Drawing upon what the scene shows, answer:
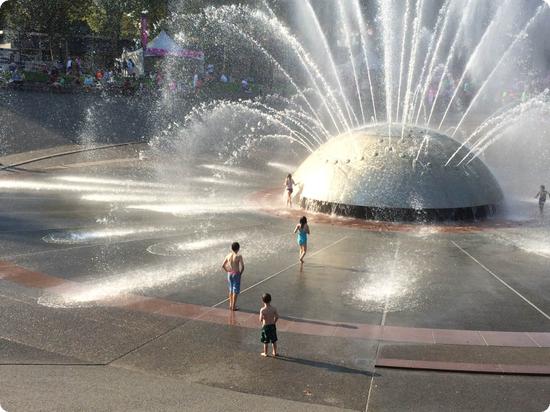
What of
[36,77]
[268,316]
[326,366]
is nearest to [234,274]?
[268,316]

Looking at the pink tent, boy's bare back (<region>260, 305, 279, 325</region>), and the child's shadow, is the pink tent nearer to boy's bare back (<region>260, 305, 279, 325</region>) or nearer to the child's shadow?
boy's bare back (<region>260, 305, 279, 325</region>)

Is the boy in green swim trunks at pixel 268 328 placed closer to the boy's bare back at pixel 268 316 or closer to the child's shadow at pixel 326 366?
the boy's bare back at pixel 268 316

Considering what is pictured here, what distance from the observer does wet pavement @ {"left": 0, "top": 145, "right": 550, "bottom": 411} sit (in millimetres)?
7891

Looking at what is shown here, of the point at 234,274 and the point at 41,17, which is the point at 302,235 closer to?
the point at 234,274

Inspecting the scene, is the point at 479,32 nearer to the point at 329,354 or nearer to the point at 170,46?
the point at 170,46

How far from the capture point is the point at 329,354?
30.0ft

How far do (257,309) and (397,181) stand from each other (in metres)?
9.64

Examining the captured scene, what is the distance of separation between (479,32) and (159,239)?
261 ft

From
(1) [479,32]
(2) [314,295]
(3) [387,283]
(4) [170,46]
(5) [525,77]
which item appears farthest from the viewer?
(1) [479,32]

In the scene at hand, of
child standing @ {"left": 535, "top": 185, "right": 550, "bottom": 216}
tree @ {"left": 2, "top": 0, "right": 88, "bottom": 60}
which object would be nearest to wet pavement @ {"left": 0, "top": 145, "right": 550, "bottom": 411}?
child standing @ {"left": 535, "top": 185, "right": 550, "bottom": 216}

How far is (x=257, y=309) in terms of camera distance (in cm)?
1107

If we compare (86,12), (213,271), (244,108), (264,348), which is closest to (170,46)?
(244,108)

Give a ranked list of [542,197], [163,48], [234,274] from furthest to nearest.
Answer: [163,48]
[542,197]
[234,274]

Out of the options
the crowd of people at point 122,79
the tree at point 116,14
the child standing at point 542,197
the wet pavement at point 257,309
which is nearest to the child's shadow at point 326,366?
the wet pavement at point 257,309
